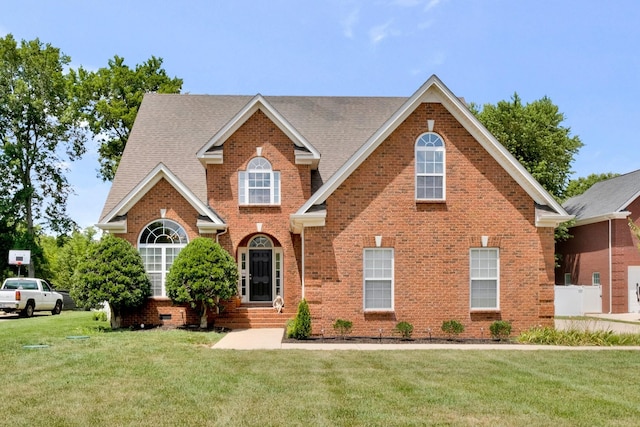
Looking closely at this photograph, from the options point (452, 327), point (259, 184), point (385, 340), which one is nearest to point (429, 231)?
point (452, 327)

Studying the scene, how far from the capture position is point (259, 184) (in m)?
23.3

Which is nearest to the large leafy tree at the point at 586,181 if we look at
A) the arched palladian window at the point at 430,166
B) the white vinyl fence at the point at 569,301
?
the white vinyl fence at the point at 569,301

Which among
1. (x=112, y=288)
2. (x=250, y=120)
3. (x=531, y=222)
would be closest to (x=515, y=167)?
(x=531, y=222)

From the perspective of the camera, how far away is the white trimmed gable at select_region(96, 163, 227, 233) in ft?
70.8

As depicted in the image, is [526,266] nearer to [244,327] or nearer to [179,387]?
[244,327]

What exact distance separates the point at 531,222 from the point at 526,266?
1321 millimetres

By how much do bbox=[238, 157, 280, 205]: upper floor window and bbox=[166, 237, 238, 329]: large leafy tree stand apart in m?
2.84

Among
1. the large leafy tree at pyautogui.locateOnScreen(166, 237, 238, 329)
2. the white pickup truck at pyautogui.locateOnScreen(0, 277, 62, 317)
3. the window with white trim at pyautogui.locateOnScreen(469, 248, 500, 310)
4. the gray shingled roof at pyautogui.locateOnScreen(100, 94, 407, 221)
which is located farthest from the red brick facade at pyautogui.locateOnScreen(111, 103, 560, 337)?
the white pickup truck at pyautogui.locateOnScreen(0, 277, 62, 317)

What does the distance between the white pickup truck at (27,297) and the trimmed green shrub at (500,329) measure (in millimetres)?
20386

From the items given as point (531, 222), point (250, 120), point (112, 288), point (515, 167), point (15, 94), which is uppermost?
point (15, 94)

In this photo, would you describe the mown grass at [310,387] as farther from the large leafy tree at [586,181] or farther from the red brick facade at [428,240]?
the large leafy tree at [586,181]

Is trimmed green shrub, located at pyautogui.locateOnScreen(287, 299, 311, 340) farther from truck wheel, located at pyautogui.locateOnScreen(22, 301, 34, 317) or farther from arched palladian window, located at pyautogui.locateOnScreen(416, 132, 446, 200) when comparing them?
truck wheel, located at pyautogui.locateOnScreen(22, 301, 34, 317)

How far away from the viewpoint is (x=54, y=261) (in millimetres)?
69438

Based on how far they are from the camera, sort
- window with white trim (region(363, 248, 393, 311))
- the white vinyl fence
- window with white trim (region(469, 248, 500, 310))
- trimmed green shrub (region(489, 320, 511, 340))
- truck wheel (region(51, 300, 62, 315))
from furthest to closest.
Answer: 1. truck wheel (region(51, 300, 62, 315))
2. the white vinyl fence
3. window with white trim (region(469, 248, 500, 310))
4. window with white trim (region(363, 248, 393, 311))
5. trimmed green shrub (region(489, 320, 511, 340))
